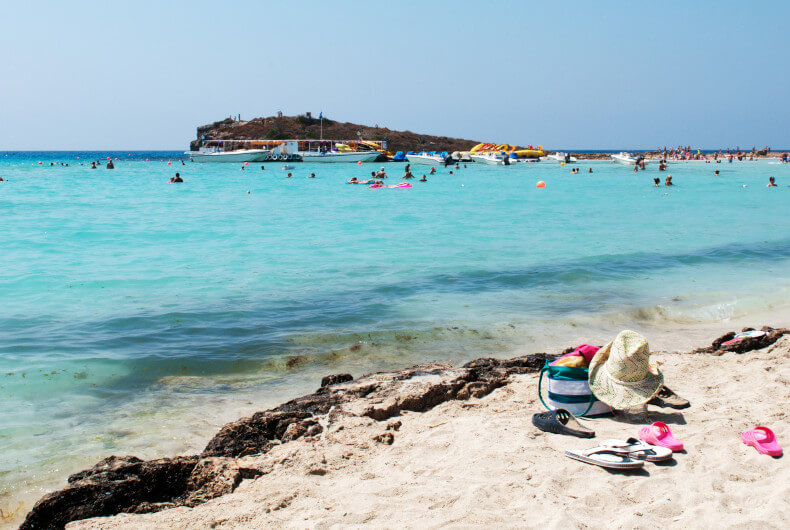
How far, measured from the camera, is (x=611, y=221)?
20.4 metres

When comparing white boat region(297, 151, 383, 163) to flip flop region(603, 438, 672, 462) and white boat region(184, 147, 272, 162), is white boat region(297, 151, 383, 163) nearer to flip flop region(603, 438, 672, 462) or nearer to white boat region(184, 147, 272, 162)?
white boat region(184, 147, 272, 162)

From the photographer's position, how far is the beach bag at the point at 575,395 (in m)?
4.48

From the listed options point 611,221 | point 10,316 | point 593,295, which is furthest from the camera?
point 611,221

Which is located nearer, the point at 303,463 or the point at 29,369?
the point at 303,463

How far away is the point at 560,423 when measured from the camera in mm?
4195

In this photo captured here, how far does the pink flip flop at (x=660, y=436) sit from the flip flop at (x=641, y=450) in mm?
83

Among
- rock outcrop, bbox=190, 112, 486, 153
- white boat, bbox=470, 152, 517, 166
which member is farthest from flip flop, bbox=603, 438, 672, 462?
rock outcrop, bbox=190, 112, 486, 153

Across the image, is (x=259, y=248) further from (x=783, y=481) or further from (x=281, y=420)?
(x=783, y=481)

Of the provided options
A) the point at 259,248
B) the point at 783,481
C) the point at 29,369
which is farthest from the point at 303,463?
the point at 259,248

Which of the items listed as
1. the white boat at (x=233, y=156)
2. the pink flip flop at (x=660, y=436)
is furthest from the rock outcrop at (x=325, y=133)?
the pink flip flop at (x=660, y=436)

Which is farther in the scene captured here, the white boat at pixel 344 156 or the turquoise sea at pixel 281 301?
the white boat at pixel 344 156

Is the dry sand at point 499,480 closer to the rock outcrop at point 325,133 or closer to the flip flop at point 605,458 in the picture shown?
the flip flop at point 605,458

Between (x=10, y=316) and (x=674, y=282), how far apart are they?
1063 centimetres

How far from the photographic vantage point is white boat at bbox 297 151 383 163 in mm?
69250
